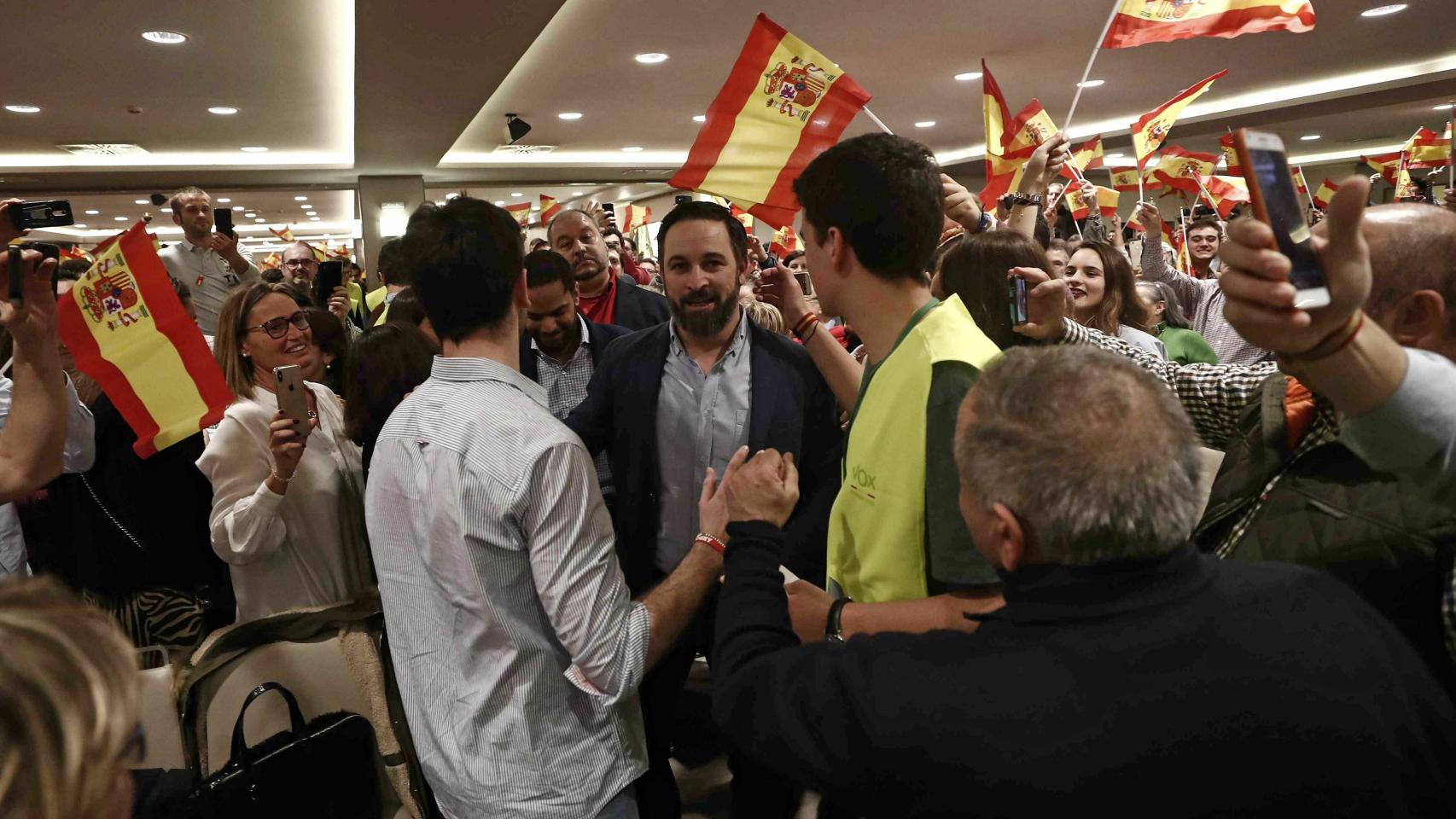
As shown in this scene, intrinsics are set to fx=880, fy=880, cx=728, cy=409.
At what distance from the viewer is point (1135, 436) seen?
932 mm

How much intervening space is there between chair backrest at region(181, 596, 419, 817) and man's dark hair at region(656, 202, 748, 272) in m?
1.30

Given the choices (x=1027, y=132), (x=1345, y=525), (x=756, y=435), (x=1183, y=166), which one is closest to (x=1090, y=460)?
(x=1345, y=525)

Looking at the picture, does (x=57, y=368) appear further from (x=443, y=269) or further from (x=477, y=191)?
(x=477, y=191)

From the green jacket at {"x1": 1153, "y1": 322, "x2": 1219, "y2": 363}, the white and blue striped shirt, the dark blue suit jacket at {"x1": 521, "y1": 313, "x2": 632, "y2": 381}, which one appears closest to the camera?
the white and blue striped shirt

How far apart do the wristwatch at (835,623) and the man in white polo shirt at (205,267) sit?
14.7 ft

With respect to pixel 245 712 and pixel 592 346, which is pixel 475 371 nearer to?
pixel 245 712

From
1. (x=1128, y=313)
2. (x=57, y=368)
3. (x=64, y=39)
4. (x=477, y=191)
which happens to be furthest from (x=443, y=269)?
(x=477, y=191)

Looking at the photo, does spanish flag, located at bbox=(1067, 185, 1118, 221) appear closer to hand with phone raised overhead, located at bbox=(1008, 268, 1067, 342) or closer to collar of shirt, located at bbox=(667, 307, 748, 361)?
collar of shirt, located at bbox=(667, 307, 748, 361)

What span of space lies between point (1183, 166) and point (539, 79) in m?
5.61

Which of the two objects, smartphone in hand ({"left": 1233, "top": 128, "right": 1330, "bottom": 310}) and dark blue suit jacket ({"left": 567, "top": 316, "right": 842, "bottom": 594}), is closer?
smartphone in hand ({"left": 1233, "top": 128, "right": 1330, "bottom": 310})

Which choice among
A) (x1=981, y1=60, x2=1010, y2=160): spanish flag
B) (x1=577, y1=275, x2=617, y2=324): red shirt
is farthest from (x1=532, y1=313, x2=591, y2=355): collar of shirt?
(x1=981, y1=60, x2=1010, y2=160): spanish flag

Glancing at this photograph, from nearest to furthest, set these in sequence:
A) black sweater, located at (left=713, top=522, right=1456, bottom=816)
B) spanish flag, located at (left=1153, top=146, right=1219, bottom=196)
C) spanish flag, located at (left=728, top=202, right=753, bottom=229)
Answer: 1. black sweater, located at (left=713, top=522, right=1456, bottom=816)
2. spanish flag, located at (left=728, top=202, right=753, bottom=229)
3. spanish flag, located at (left=1153, top=146, right=1219, bottom=196)

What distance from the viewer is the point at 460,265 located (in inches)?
60.4

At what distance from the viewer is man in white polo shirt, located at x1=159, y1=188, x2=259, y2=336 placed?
4.74 meters
